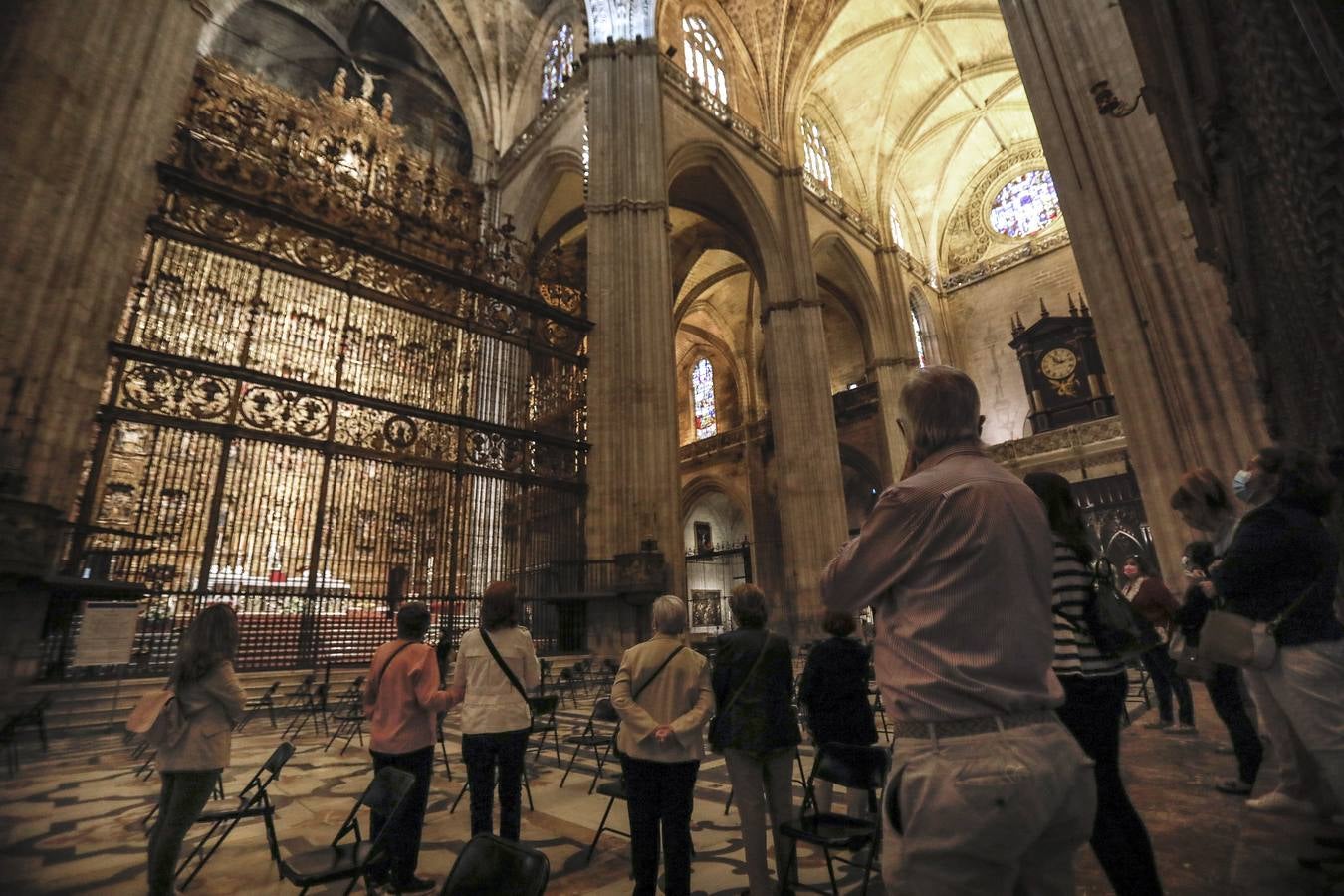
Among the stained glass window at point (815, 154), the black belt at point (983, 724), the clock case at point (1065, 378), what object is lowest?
the black belt at point (983, 724)

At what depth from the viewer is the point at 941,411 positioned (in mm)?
1283

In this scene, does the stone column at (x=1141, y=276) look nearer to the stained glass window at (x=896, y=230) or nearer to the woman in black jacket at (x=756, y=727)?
the woman in black jacket at (x=756, y=727)

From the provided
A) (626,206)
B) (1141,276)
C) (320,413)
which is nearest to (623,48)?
(626,206)

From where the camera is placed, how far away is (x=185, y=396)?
302 inches

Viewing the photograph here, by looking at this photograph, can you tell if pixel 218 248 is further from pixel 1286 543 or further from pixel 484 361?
pixel 1286 543

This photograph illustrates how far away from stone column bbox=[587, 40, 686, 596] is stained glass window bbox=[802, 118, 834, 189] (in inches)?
360

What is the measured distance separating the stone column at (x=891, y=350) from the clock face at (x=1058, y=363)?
3650mm

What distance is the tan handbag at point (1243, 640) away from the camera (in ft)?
7.17

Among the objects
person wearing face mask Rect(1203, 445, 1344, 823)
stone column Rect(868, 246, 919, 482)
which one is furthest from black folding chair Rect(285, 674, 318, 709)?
stone column Rect(868, 246, 919, 482)

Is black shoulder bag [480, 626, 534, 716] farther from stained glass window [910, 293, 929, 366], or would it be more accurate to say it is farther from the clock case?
stained glass window [910, 293, 929, 366]

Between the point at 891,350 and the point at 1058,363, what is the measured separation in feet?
15.6

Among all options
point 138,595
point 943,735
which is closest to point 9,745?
point 138,595

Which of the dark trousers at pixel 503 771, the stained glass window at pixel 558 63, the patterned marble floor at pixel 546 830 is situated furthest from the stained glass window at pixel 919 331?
the dark trousers at pixel 503 771

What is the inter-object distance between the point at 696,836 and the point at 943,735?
2575 mm
